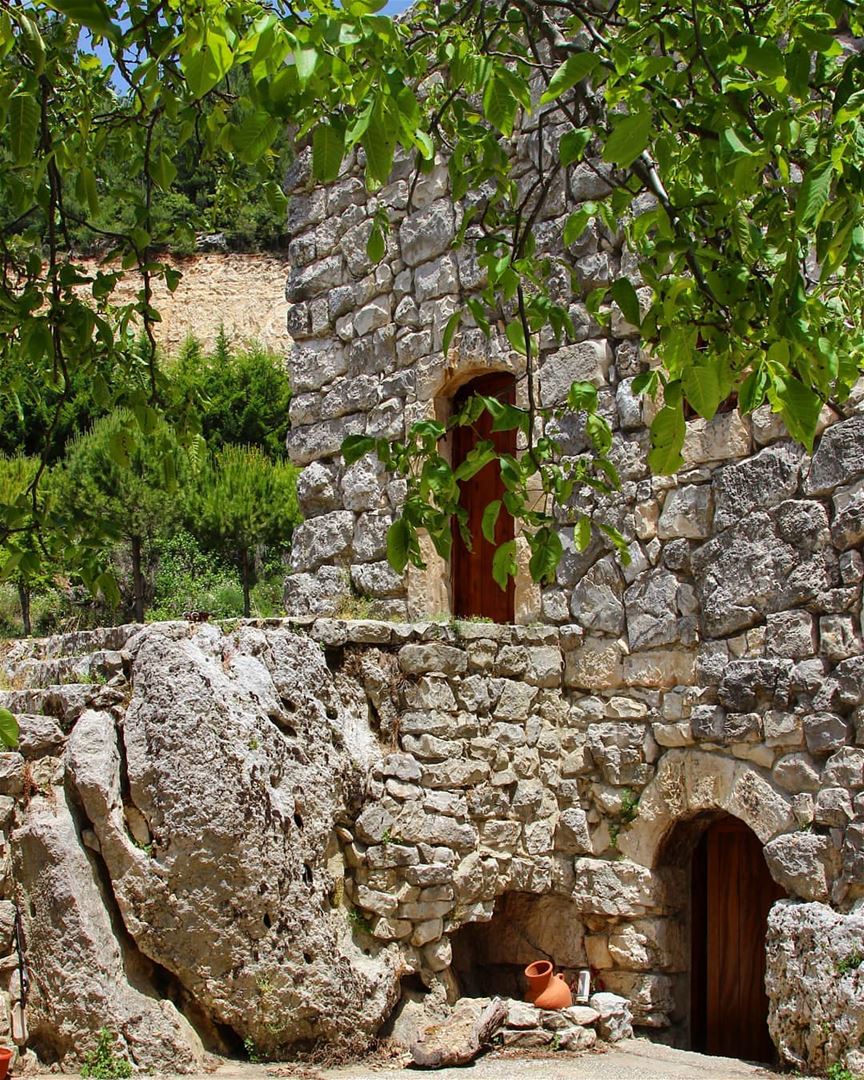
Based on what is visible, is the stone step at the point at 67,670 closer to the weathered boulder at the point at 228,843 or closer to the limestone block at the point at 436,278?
the weathered boulder at the point at 228,843

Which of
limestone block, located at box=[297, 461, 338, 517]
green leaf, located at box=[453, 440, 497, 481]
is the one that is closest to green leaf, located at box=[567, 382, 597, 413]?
green leaf, located at box=[453, 440, 497, 481]

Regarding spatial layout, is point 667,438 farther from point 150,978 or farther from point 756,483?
point 150,978

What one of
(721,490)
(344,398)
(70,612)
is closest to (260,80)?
(721,490)

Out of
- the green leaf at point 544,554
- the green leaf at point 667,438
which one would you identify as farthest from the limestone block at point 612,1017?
the green leaf at point 667,438

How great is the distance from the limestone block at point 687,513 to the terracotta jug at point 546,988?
2504 millimetres

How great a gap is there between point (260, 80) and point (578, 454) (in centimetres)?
499

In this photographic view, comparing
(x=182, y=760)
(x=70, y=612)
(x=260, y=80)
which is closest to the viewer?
(x=260, y=80)

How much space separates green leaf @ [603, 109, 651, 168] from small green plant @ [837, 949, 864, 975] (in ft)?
15.7

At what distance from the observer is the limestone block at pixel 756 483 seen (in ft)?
22.5

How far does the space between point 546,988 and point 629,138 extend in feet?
18.6

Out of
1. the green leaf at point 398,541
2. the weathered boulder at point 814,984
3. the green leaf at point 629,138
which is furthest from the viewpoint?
the weathered boulder at point 814,984

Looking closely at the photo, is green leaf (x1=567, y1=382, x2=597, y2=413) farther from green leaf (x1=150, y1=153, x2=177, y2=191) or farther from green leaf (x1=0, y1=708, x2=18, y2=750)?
green leaf (x1=0, y1=708, x2=18, y2=750)

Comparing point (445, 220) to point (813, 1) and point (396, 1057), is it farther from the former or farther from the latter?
point (396, 1057)

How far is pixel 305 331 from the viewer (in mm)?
9344
